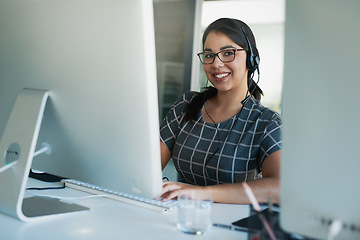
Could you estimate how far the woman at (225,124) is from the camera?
5.13 ft

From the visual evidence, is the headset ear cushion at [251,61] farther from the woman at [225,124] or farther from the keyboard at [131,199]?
the keyboard at [131,199]

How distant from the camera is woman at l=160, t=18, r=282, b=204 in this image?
61.6 inches

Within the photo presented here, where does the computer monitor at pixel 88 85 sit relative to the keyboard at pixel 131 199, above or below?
above

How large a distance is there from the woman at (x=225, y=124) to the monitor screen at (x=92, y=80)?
0.70 meters

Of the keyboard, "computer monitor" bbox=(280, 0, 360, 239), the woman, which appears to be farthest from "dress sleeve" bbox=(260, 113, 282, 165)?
"computer monitor" bbox=(280, 0, 360, 239)

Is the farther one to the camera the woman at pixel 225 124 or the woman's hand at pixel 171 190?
the woman at pixel 225 124

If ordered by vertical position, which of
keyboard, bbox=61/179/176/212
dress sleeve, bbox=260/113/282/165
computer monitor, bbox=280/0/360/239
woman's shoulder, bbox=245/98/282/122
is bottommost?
keyboard, bbox=61/179/176/212

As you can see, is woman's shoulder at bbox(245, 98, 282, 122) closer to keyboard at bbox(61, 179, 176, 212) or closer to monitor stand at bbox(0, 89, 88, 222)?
keyboard at bbox(61, 179, 176, 212)

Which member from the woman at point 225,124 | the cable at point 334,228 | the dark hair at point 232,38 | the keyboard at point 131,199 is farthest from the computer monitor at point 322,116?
the dark hair at point 232,38

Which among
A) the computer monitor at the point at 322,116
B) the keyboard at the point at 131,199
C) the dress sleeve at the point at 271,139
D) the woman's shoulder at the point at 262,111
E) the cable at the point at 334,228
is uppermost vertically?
the computer monitor at the point at 322,116

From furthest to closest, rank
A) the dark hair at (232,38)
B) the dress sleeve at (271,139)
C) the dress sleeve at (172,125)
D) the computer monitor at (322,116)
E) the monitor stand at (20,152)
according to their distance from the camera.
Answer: the dress sleeve at (172,125) → the dark hair at (232,38) → the dress sleeve at (271,139) → the monitor stand at (20,152) → the computer monitor at (322,116)

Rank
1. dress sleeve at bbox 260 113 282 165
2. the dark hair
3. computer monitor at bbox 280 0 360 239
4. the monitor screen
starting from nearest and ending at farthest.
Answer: computer monitor at bbox 280 0 360 239, the monitor screen, dress sleeve at bbox 260 113 282 165, the dark hair

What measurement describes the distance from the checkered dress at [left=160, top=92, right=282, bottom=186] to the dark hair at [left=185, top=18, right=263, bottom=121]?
0.19 ft

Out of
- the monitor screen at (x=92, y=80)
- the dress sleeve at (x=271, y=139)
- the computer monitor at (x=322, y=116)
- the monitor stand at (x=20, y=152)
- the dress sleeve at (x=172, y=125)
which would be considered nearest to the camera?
the computer monitor at (x=322, y=116)
